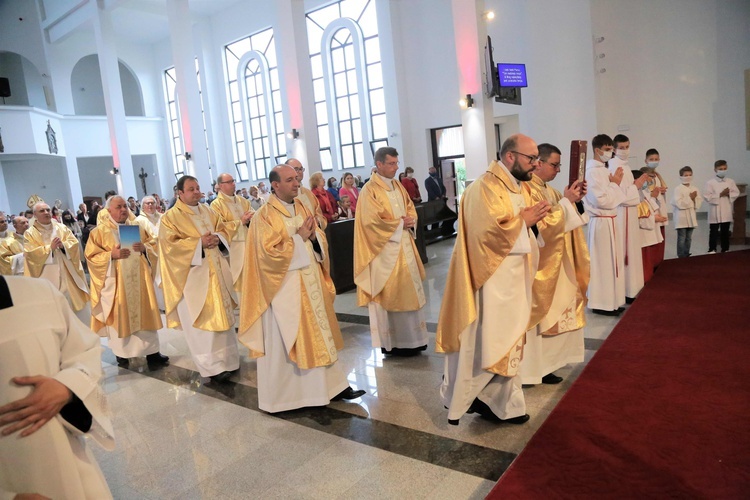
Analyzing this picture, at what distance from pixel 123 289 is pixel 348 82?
16.0 m

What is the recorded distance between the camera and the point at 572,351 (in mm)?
4438

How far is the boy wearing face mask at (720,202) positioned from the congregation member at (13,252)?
401 inches

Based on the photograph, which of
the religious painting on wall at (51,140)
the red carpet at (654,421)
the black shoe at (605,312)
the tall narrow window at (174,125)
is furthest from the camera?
the tall narrow window at (174,125)

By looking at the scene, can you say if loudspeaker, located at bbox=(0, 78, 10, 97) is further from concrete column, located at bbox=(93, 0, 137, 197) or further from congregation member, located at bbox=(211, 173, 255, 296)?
congregation member, located at bbox=(211, 173, 255, 296)

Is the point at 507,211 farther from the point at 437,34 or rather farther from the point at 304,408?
the point at 437,34

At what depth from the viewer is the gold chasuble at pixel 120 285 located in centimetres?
605

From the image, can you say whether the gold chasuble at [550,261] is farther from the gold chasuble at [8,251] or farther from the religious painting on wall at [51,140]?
the religious painting on wall at [51,140]

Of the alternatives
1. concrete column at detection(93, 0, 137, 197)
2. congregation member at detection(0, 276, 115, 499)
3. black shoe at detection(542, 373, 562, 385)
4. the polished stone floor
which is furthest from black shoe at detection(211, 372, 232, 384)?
concrete column at detection(93, 0, 137, 197)

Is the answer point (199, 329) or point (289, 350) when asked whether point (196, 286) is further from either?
point (289, 350)

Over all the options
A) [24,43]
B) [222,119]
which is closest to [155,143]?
[222,119]

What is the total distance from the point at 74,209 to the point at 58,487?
24.7 m

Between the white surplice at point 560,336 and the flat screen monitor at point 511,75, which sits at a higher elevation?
the flat screen monitor at point 511,75

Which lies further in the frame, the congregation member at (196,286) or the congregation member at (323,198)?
the congregation member at (323,198)

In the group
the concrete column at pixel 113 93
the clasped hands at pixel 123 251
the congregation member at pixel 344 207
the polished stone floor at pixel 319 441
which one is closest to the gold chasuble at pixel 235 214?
the clasped hands at pixel 123 251
